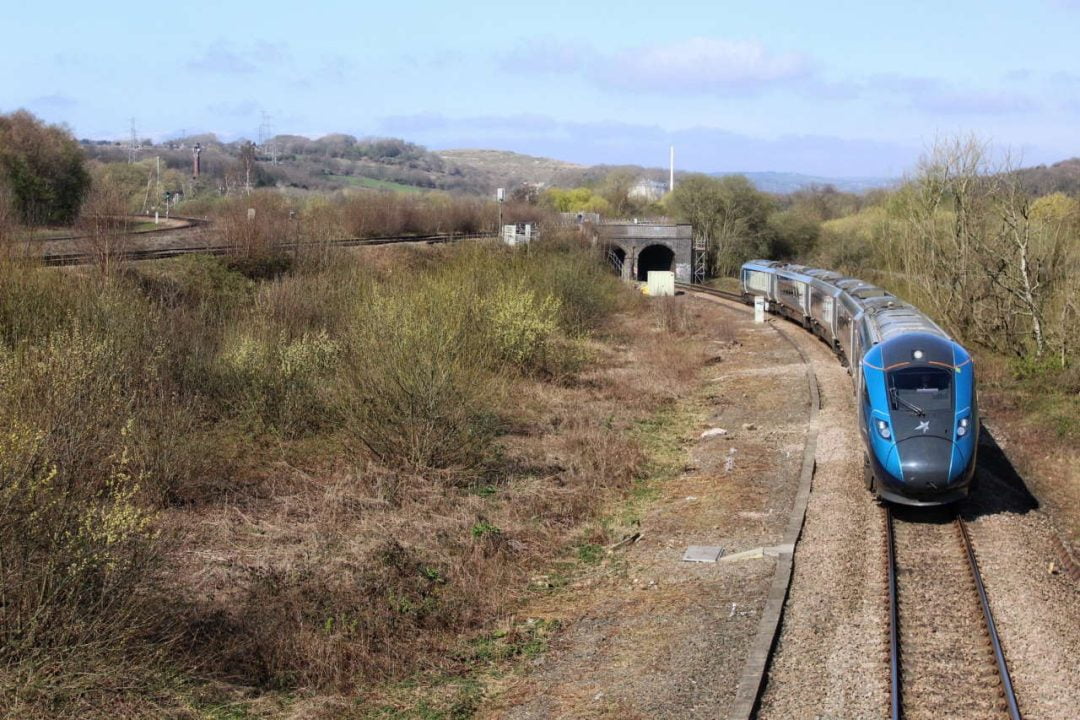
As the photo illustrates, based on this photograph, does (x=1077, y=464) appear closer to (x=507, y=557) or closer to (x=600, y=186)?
(x=507, y=557)

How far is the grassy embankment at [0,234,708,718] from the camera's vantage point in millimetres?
10141

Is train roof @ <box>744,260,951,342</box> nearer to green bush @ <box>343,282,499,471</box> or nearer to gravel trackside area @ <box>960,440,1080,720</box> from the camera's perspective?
gravel trackside area @ <box>960,440,1080,720</box>

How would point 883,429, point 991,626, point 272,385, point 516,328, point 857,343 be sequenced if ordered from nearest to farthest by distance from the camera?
point 991,626 → point 883,429 → point 272,385 → point 857,343 → point 516,328

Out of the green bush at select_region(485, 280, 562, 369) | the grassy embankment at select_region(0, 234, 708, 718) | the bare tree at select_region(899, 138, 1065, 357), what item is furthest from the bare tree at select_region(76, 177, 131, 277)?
the bare tree at select_region(899, 138, 1065, 357)

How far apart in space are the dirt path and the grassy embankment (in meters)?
0.81

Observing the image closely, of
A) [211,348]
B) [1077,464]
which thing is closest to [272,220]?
[211,348]

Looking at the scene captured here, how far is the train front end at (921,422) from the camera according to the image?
1573 centimetres

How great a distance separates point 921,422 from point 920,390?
63cm

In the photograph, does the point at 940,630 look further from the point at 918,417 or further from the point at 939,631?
the point at 918,417

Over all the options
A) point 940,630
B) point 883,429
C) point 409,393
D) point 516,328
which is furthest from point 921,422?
point 516,328

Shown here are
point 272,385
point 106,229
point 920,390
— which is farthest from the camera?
point 106,229

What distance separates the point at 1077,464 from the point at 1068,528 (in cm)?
457

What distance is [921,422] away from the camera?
1609 centimetres

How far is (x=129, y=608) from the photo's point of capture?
1055 centimetres
